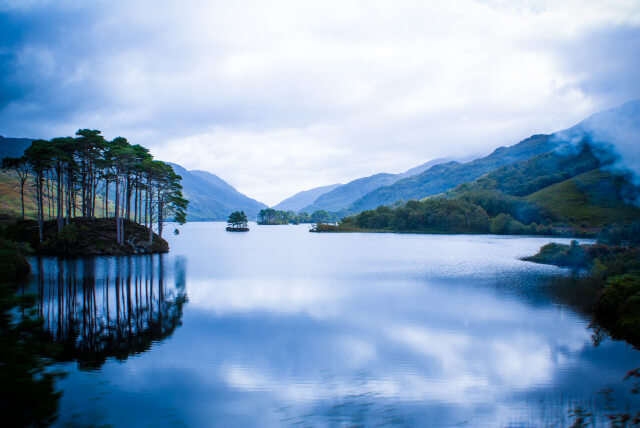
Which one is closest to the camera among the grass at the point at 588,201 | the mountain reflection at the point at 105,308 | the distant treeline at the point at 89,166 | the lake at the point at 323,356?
the lake at the point at 323,356

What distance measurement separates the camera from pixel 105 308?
53.2 ft

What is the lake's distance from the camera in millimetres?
8227

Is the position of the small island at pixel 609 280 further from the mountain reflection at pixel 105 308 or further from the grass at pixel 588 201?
the grass at pixel 588 201

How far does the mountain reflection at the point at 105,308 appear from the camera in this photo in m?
11.6

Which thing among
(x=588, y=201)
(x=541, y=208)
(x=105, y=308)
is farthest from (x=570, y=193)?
(x=105, y=308)

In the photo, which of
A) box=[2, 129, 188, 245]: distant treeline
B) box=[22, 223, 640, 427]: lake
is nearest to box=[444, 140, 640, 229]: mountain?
box=[22, 223, 640, 427]: lake

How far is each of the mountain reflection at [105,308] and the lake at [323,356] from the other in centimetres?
9

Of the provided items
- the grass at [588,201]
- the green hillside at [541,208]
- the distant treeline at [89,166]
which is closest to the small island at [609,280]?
the distant treeline at [89,166]

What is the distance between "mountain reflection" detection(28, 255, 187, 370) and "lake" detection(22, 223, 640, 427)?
0.28 feet

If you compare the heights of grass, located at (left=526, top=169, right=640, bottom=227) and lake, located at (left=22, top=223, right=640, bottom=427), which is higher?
grass, located at (left=526, top=169, right=640, bottom=227)

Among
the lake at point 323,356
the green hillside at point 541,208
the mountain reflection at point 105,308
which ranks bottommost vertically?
the lake at point 323,356

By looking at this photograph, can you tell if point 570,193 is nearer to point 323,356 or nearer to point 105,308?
point 323,356

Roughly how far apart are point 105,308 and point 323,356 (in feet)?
35.3

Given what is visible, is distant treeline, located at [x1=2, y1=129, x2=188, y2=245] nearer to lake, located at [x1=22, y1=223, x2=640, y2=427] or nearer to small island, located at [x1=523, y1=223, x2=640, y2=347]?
lake, located at [x1=22, y1=223, x2=640, y2=427]
